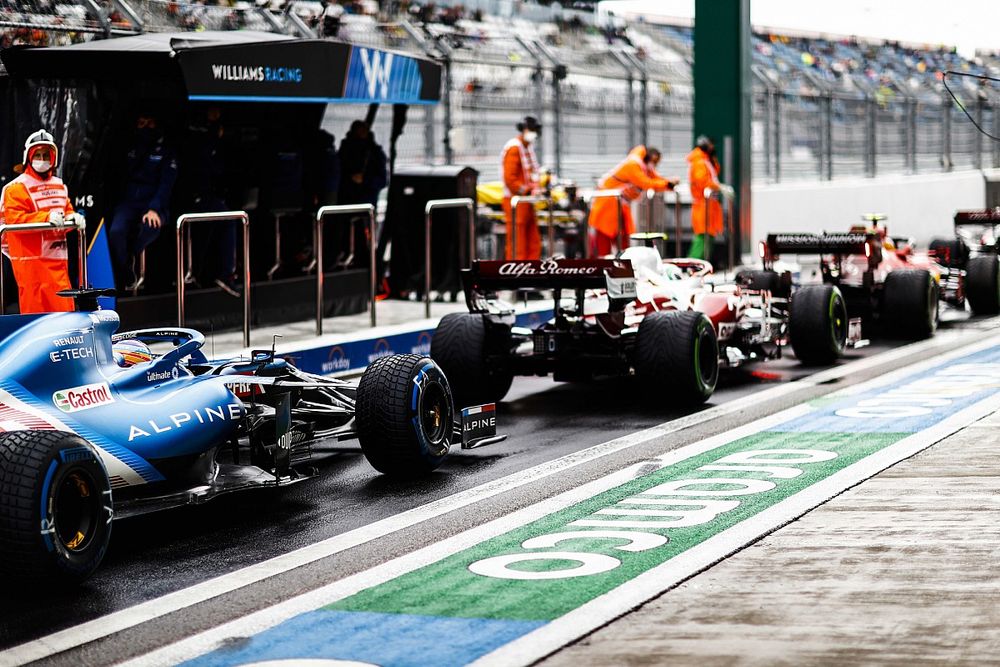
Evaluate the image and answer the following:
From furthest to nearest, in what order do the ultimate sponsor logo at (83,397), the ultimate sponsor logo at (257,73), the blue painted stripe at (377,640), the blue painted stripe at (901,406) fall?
the ultimate sponsor logo at (257,73)
the blue painted stripe at (901,406)
the ultimate sponsor logo at (83,397)
the blue painted stripe at (377,640)

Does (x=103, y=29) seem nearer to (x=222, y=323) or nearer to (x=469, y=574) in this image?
(x=222, y=323)

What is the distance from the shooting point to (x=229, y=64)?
44.3ft

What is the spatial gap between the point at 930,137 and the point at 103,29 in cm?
2336

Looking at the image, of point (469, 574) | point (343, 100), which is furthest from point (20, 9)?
point (469, 574)

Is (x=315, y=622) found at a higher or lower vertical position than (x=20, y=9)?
lower

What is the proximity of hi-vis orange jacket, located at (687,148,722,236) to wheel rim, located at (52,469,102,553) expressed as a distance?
15093 millimetres

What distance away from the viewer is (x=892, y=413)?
35.6 feet

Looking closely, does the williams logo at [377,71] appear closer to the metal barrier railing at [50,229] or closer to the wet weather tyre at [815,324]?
the wet weather tyre at [815,324]

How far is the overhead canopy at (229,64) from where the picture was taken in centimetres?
1306

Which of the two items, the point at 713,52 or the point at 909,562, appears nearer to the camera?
the point at 909,562

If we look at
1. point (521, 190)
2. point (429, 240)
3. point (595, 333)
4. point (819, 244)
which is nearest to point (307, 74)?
point (429, 240)

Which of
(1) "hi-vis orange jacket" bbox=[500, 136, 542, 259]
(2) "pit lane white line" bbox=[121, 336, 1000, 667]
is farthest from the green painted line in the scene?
(1) "hi-vis orange jacket" bbox=[500, 136, 542, 259]

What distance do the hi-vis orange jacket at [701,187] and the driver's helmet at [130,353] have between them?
1333 centimetres

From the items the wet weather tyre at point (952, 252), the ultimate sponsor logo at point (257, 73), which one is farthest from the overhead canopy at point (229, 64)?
the wet weather tyre at point (952, 252)
